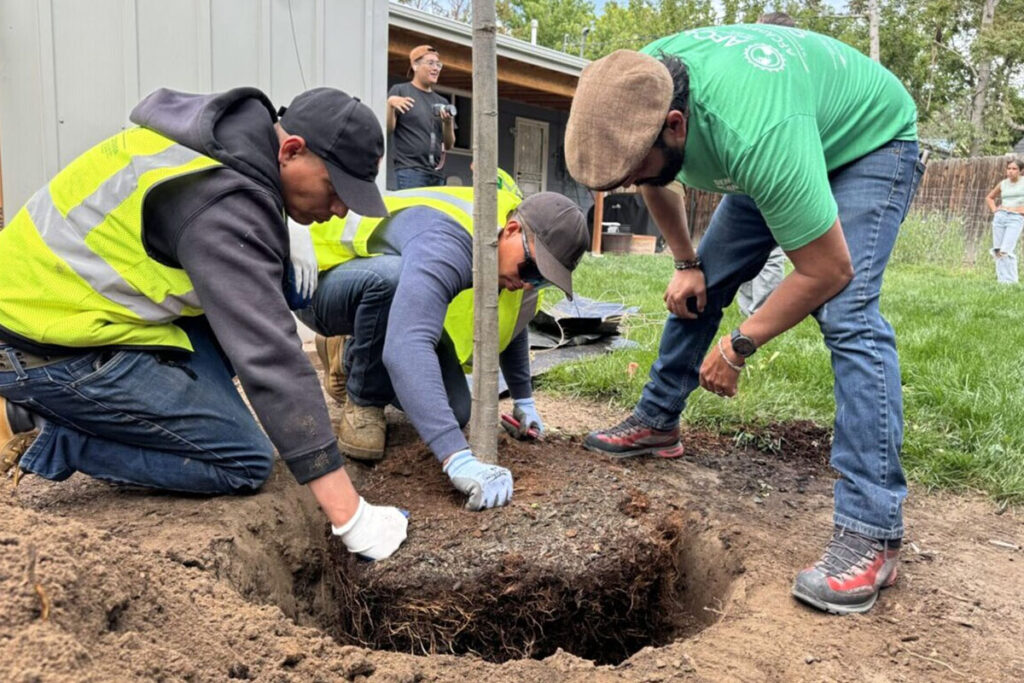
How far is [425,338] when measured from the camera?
219 cm

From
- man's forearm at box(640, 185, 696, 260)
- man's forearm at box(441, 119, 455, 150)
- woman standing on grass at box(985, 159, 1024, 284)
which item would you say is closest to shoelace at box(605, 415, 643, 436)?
man's forearm at box(640, 185, 696, 260)

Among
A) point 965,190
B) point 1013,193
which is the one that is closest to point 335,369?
point 1013,193

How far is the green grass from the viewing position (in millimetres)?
2922

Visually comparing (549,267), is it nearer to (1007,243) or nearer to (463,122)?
(1007,243)

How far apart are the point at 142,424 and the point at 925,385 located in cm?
329

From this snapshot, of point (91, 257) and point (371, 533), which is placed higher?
point (91, 257)

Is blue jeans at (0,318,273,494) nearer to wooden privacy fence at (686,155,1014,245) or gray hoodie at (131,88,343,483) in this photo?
gray hoodie at (131,88,343,483)

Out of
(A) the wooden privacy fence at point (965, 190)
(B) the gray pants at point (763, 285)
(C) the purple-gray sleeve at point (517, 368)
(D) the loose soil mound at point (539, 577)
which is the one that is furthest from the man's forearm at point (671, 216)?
(A) the wooden privacy fence at point (965, 190)

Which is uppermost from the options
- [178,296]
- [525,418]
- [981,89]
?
[981,89]

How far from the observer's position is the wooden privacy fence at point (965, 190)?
1399 centimetres

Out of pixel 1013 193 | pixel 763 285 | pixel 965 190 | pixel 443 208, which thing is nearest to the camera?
pixel 443 208

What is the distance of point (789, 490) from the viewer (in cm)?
279

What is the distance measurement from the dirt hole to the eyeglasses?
0.84 meters

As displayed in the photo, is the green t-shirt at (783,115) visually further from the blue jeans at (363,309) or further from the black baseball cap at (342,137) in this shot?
the blue jeans at (363,309)
